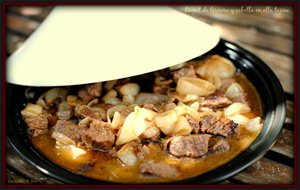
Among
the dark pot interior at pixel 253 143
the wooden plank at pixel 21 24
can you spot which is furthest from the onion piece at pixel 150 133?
the wooden plank at pixel 21 24

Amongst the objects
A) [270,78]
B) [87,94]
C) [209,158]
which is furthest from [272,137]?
[87,94]

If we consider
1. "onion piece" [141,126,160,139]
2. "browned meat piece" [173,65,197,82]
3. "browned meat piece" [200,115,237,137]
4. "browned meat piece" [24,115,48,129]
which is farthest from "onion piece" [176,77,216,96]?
"browned meat piece" [24,115,48,129]

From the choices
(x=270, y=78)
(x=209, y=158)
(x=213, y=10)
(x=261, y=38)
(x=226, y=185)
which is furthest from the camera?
(x=213, y=10)

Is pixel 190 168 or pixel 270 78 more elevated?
pixel 270 78

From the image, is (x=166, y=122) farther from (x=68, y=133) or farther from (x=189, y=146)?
(x=68, y=133)

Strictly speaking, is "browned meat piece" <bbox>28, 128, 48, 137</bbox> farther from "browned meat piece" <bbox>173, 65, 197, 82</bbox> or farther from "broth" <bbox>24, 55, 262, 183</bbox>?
"browned meat piece" <bbox>173, 65, 197, 82</bbox>

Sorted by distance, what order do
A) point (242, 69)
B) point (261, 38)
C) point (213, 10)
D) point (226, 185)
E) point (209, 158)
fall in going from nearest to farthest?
point (226, 185) → point (209, 158) → point (242, 69) → point (261, 38) → point (213, 10)

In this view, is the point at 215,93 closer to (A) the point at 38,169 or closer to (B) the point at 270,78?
(B) the point at 270,78
